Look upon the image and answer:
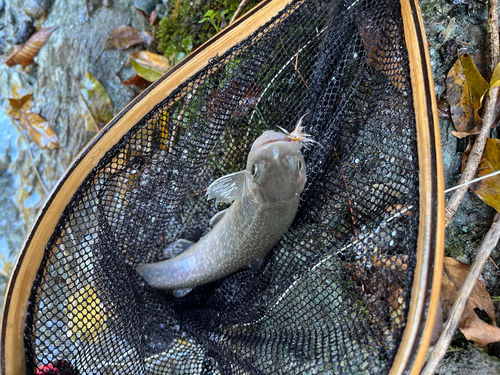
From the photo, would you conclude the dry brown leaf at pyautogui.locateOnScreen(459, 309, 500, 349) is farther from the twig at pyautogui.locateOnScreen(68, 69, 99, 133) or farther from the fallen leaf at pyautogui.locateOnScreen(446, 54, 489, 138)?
the twig at pyautogui.locateOnScreen(68, 69, 99, 133)

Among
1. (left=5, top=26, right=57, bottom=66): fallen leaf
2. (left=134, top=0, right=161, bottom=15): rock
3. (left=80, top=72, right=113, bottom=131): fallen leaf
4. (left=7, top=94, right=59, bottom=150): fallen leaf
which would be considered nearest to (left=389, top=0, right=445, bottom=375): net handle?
(left=134, top=0, right=161, bottom=15): rock

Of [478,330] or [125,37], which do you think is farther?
[125,37]

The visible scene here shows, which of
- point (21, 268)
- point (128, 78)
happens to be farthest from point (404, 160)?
point (128, 78)

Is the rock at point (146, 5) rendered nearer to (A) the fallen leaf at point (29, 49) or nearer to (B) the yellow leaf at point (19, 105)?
(A) the fallen leaf at point (29, 49)

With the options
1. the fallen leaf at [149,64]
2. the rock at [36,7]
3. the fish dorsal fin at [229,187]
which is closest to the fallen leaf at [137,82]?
the fallen leaf at [149,64]

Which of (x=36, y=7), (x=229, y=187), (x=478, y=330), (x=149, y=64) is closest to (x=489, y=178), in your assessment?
(x=478, y=330)

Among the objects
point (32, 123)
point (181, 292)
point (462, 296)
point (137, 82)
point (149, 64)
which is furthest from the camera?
point (32, 123)

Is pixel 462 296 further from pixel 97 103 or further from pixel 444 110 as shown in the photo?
pixel 97 103

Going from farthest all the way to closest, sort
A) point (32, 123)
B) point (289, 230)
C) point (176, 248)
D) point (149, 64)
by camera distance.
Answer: point (32, 123) → point (149, 64) → point (176, 248) → point (289, 230)
